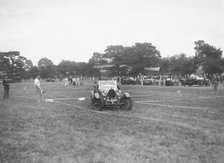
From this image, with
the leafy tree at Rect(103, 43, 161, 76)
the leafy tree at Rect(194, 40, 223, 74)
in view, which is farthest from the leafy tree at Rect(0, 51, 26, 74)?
the leafy tree at Rect(194, 40, 223, 74)

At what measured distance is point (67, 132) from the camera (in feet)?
23.8

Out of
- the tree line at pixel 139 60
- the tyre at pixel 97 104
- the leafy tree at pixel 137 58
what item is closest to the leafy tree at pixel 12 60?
the tree line at pixel 139 60

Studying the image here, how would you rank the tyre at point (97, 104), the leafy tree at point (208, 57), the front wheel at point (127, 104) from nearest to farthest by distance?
the tyre at point (97, 104)
the front wheel at point (127, 104)
the leafy tree at point (208, 57)

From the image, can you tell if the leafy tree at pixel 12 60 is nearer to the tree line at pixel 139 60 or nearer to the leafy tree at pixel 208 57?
the tree line at pixel 139 60

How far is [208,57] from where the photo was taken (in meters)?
71.1

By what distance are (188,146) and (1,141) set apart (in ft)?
15.7

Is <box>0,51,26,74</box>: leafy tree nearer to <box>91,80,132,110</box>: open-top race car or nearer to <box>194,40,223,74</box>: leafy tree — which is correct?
<box>194,40,223,74</box>: leafy tree

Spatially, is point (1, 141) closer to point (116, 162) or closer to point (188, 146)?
point (116, 162)

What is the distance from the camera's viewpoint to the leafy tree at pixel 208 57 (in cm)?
6597

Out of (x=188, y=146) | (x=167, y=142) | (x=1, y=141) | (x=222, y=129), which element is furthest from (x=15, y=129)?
(x=222, y=129)

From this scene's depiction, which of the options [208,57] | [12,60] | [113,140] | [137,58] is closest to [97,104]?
[113,140]

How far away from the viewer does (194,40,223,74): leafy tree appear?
65975 millimetres

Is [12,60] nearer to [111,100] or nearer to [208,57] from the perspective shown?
[208,57]

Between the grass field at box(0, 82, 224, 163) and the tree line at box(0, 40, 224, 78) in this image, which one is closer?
the grass field at box(0, 82, 224, 163)
